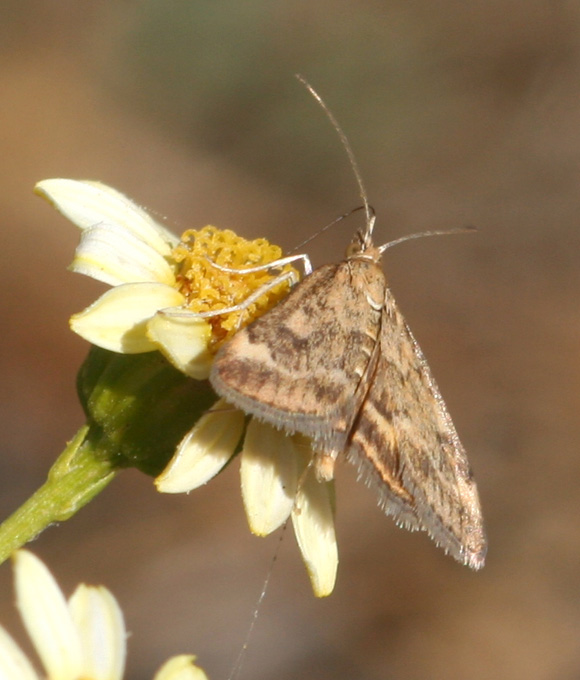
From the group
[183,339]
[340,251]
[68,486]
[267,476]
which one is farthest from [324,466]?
[340,251]

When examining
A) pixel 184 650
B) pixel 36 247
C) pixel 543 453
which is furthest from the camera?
pixel 543 453

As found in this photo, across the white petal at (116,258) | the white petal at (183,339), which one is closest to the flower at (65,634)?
the white petal at (183,339)

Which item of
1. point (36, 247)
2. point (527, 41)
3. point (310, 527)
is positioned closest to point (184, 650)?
point (36, 247)

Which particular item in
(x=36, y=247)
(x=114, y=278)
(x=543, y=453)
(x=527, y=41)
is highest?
(x=114, y=278)

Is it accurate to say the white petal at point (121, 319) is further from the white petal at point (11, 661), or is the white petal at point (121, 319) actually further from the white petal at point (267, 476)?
the white petal at point (11, 661)

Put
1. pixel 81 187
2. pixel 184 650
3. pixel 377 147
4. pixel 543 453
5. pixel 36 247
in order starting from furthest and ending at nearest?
1. pixel 377 147
2. pixel 543 453
3. pixel 36 247
4. pixel 184 650
5. pixel 81 187

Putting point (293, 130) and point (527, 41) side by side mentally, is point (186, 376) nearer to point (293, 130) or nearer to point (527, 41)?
point (293, 130)

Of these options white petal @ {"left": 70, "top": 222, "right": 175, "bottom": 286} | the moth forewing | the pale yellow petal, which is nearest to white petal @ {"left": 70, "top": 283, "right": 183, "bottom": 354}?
white petal @ {"left": 70, "top": 222, "right": 175, "bottom": 286}

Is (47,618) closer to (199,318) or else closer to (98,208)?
(199,318)
